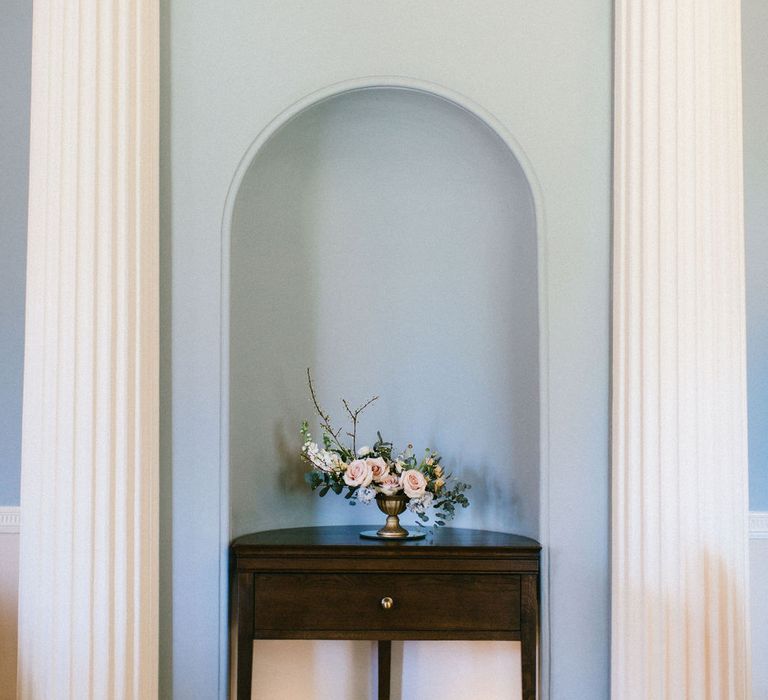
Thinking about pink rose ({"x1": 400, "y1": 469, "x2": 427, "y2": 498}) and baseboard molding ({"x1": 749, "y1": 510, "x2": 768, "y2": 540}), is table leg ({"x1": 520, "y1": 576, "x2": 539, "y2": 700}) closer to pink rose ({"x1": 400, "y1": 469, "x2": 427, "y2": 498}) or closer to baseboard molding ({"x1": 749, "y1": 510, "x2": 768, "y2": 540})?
pink rose ({"x1": 400, "y1": 469, "x2": 427, "y2": 498})

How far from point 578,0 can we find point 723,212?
0.94m

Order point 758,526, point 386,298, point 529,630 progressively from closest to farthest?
point 529,630
point 758,526
point 386,298

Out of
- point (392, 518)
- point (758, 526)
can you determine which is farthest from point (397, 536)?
point (758, 526)

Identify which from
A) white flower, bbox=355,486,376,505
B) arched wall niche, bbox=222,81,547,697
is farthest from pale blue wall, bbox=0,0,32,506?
white flower, bbox=355,486,376,505

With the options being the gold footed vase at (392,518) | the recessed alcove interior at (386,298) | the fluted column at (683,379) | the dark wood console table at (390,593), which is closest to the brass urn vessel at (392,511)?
the gold footed vase at (392,518)

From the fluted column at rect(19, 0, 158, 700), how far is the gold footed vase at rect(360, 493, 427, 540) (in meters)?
0.80

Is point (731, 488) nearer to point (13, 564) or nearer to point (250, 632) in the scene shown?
point (250, 632)

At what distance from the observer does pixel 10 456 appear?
362 cm

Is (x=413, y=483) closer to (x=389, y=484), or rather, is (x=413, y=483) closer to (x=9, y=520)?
(x=389, y=484)

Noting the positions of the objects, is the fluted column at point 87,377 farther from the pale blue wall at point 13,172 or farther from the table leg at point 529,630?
the table leg at point 529,630

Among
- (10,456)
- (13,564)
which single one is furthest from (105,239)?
(13,564)

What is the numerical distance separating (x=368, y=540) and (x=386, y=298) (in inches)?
38.1

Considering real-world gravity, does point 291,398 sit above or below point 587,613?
above

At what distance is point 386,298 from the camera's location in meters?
3.91
